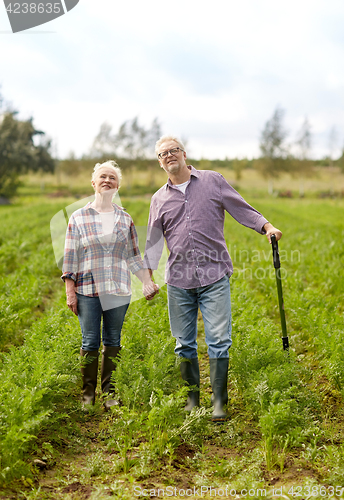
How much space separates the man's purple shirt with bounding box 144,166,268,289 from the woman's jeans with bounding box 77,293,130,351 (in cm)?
52

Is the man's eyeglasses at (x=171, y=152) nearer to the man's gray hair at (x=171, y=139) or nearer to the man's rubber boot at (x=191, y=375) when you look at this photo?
the man's gray hair at (x=171, y=139)

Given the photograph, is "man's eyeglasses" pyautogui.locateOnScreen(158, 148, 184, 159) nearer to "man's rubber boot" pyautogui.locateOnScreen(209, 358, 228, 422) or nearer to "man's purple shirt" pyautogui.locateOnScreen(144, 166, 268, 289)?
"man's purple shirt" pyautogui.locateOnScreen(144, 166, 268, 289)

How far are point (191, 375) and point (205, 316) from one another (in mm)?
556

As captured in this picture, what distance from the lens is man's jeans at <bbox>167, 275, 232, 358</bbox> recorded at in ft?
12.1

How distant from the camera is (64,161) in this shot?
59.2 meters

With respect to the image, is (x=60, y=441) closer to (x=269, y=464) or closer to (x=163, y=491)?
(x=163, y=491)

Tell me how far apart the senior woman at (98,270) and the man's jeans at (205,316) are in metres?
0.31

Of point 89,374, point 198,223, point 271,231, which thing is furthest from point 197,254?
point 89,374

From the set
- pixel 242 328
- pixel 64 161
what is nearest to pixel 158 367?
pixel 242 328

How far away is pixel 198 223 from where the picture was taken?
12.2 feet

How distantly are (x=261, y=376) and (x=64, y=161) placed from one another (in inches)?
2325

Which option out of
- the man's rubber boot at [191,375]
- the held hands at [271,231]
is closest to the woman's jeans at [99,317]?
the man's rubber boot at [191,375]

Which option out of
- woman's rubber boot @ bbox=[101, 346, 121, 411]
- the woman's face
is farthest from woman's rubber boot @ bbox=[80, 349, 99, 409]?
the woman's face

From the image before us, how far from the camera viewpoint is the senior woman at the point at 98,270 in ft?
12.4
